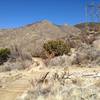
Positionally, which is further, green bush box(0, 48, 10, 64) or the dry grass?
green bush box(0, 48, 10, 64)

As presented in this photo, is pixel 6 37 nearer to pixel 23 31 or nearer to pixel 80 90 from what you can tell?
pixel 23 31

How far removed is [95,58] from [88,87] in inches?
332

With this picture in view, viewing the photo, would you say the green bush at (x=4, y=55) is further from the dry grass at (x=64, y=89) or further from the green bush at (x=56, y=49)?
the dry grass at (x=64, y=89)

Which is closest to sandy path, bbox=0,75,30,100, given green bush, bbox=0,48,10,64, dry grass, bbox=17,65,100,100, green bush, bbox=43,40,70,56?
dry grass, bbox=17,65,100,100

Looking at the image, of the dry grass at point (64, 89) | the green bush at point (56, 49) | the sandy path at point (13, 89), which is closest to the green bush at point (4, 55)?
the green bush at point (56, 49)

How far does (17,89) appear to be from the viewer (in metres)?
11.9

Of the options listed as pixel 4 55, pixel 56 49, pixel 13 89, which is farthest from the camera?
pixel 4 55

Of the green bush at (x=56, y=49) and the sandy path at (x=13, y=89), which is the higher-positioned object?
the green bush at (x=56, y=49)

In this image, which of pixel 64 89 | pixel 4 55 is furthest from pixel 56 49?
pixel 64 89

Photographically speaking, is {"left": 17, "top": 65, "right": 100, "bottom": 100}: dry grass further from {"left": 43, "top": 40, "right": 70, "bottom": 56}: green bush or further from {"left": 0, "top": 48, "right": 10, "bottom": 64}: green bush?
{"left": 0, "top": 48, "right": 10, "bottom": 64}: green bush

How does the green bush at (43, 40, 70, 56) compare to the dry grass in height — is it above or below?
above

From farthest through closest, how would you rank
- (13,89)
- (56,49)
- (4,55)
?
(4,55)
(56,49)
(13,89)

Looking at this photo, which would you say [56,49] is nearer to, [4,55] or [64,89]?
[4,55]

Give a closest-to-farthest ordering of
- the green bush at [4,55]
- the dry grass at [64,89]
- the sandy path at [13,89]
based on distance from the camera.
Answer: the dry grass at [64,89], the sandy path at [13,89], the green bush at [4,55]
